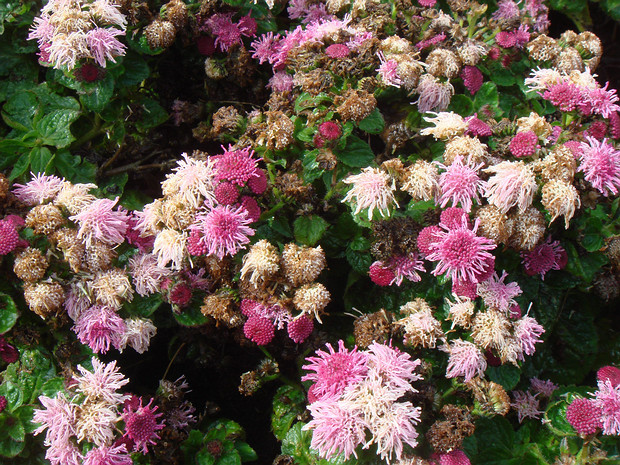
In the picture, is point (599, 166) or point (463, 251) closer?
point (463, 251)

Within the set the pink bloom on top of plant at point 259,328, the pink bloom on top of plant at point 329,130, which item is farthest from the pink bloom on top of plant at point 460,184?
the pink bloom on top of plant at point 259,328

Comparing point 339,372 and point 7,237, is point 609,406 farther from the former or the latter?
point 7,237

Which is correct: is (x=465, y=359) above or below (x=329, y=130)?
below

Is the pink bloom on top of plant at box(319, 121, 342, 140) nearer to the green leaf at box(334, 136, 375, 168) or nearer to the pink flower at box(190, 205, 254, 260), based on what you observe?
the green leaf at box(334, 136, 375, 168)

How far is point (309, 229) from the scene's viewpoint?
2.30 metres

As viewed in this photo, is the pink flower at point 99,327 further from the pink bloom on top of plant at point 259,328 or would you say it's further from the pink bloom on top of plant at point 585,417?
the pink bloom on top of plant at point 585,417

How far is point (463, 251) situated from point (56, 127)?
211 cm

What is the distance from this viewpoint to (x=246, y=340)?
2369 mm

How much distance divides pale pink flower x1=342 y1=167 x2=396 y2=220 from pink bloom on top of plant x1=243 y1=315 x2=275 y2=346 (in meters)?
0.61

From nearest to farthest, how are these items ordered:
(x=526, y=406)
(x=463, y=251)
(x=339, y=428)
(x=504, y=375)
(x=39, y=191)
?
(x=339, y=428) → (x=463, y=251) → (x=39, y=191) → (x=504, y=375) → (x=526, y=406)

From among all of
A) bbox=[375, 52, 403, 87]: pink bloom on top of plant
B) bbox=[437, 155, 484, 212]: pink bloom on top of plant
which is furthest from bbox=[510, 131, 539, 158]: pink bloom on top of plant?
bbox=[375, 52, 403, 87]: pink bloom on top of plant

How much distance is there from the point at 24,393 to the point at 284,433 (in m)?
1.13

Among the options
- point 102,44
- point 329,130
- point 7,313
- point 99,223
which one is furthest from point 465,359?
point 102,44

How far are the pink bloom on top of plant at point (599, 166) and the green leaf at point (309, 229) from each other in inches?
43.9
